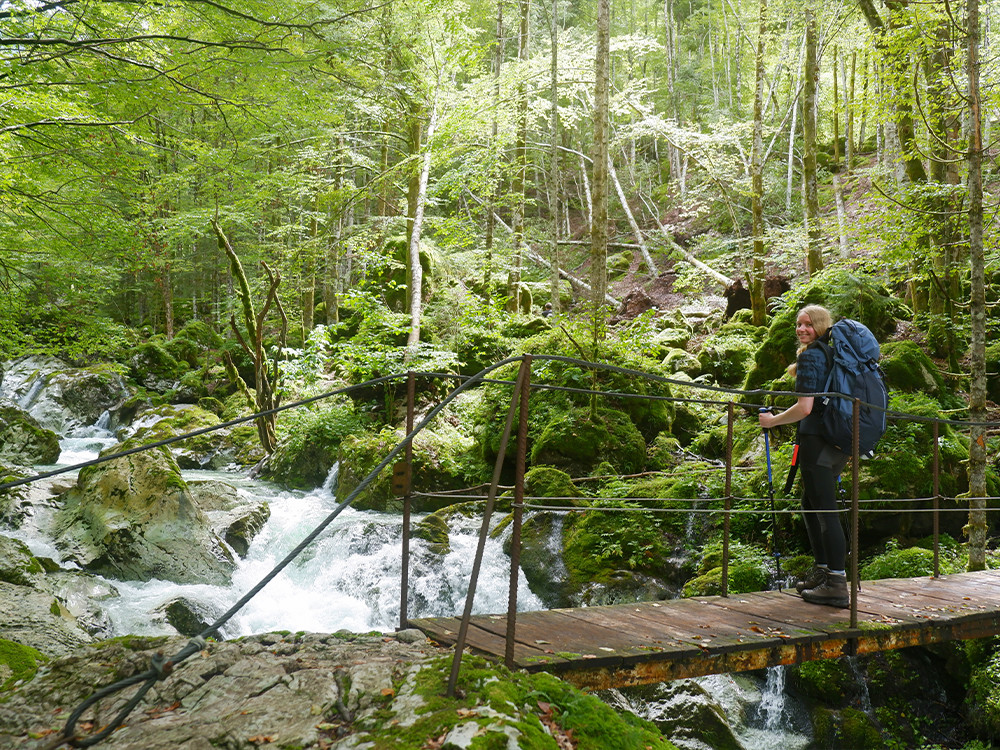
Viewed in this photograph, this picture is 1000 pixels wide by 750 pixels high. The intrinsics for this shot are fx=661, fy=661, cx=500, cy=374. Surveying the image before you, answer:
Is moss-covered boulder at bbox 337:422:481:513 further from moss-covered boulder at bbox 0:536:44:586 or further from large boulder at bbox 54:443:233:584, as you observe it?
moss-covered boulder at bbox 0:536:44:586

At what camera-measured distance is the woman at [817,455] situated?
4.12m

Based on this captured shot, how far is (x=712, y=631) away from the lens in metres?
3.71

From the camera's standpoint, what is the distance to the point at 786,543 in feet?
24.4

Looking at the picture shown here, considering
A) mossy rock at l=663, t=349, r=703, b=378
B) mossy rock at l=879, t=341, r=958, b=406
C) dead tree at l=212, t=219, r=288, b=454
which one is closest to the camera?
mossy rock at l=879, t=341, r=958, b=406

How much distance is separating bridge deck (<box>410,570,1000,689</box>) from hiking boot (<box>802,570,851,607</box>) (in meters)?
0.07

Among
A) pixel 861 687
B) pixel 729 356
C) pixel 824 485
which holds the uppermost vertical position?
pixel 729 356

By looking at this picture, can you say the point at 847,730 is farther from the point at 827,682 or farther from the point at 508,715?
the point at 508,715

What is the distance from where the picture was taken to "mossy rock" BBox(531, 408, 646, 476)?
980 cm

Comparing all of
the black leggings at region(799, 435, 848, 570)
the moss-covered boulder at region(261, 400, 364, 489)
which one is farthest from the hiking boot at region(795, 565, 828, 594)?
the moss-covered boulder at region(261, 400, 364, 489)

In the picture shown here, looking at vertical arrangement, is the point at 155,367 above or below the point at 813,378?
above

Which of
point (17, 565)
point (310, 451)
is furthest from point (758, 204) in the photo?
point (17, 565)

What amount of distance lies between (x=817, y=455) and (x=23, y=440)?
13.6 metres

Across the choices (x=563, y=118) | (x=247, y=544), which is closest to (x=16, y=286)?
(x=247, y=544)

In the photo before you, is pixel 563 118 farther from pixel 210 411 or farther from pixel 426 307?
pixel 210 411
